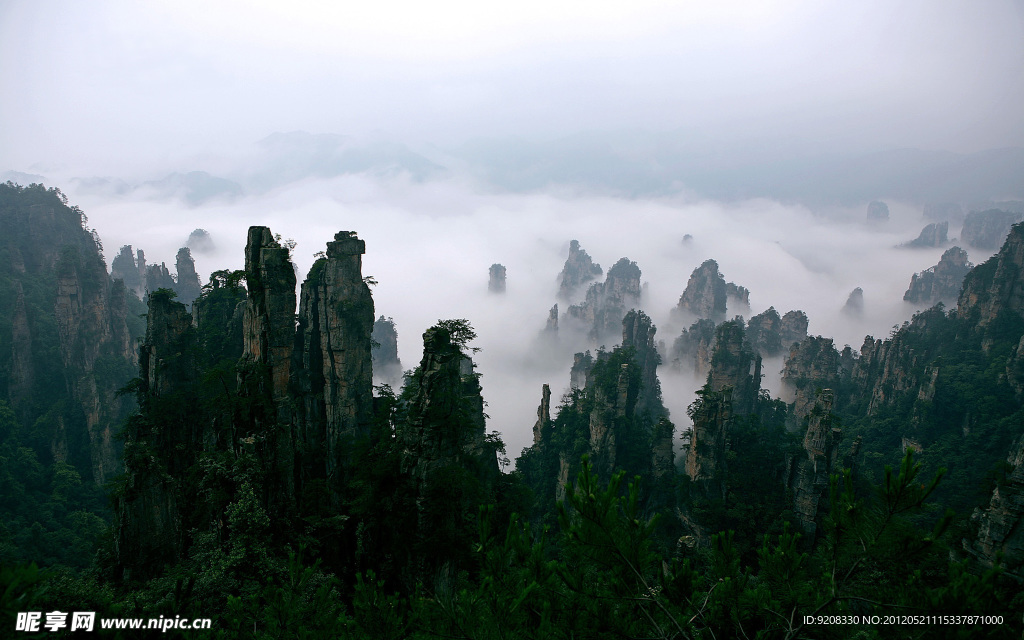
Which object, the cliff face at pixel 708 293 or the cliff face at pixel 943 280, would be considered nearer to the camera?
the cliff face at pixel 708 293

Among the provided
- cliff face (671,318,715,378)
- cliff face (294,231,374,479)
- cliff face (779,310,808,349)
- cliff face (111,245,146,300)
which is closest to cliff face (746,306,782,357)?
cliff face (779,310,808,349)

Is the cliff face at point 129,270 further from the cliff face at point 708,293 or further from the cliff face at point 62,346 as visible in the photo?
the cliff face at point 708,293

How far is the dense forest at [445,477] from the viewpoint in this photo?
688cm

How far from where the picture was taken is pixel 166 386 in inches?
983

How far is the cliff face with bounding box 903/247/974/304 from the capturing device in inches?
4006

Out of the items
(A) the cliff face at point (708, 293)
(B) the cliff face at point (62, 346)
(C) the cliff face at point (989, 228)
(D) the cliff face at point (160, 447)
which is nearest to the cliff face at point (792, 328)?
(A) the cliff face at point (708, 293)

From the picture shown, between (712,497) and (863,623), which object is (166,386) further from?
(712,497)

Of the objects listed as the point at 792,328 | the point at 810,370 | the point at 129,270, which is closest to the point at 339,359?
the point at 810,370

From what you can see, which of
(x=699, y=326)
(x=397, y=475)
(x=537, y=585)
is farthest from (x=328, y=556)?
(x=699, y=326)

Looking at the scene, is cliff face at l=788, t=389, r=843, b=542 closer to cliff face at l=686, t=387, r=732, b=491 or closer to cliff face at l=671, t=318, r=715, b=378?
cliff face at l=686, t=387, r=732, b=491

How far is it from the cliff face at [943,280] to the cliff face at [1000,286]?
58747 millimetres

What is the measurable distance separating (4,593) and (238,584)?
9.67 metres

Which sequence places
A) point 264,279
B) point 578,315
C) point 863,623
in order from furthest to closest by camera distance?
point 578,315, point 264,279, point 863,623

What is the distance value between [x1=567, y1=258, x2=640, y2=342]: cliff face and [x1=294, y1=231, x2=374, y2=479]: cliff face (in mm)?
74493
